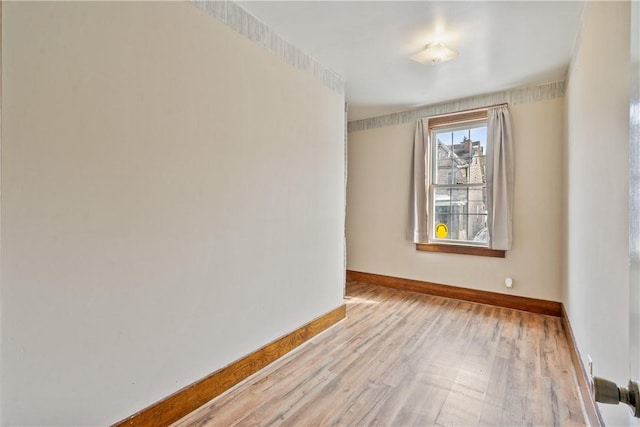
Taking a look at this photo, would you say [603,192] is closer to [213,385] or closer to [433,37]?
[433,37]

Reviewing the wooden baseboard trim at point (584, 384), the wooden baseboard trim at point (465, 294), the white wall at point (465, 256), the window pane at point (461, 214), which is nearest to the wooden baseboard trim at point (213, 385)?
the wooden baseboard trim at point (584, 384)

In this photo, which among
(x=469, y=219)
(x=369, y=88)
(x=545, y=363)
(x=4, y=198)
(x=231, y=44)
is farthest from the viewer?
(x=469, y=219)

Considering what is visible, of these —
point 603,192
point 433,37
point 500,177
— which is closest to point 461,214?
point 500,177

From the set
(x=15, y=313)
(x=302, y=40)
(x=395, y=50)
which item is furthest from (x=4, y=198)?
(x=395, y=50)

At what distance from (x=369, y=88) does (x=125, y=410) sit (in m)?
3.45

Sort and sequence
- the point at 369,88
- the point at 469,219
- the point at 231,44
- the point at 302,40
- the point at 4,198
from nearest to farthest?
the point at 4,198 → the point at 231,44 → the point at 302,40 → the point at 369,88 → the point at 469,219

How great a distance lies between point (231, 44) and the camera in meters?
1.97

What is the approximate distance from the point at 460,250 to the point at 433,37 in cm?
253

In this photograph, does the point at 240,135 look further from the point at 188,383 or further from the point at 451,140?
the point at 451,140

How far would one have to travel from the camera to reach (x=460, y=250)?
3.81 meters

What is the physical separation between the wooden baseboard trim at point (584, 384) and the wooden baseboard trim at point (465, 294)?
1.88 ft

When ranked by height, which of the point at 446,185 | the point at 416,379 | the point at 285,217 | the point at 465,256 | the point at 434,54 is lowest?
the point at 416,379

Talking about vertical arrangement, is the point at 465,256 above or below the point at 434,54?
below

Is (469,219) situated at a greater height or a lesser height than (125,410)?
greater
